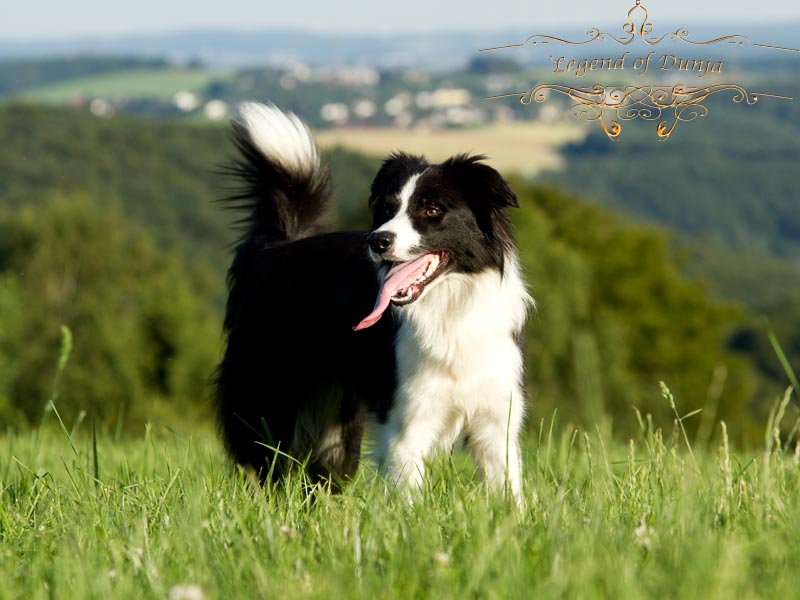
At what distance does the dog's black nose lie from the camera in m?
4.80

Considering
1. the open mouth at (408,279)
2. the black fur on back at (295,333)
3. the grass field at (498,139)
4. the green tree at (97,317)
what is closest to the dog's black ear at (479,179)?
the open mouth at (408,279)

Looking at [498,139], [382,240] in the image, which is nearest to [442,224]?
[382,240]

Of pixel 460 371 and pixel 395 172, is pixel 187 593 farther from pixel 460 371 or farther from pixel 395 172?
pixel 395 172

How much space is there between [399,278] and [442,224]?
0.33m

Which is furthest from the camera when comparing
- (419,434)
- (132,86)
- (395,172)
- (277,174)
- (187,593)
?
(132,86)

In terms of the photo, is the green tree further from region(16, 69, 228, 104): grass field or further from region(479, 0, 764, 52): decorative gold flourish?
region(16, 69, 228, 104): grass field

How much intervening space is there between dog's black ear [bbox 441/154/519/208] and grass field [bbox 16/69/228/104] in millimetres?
102567

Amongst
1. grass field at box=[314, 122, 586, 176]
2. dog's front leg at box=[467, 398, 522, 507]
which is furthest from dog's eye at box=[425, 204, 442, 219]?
grass field at box=[314, 122, 586, 176]

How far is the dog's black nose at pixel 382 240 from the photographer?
189 inches

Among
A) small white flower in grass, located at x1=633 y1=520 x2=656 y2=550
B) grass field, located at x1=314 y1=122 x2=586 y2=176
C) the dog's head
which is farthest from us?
grass field, located at x1=314 y1=122 x2=586 y2=176

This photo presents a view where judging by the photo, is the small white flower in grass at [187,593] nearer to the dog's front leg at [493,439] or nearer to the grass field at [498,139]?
the dog's front leg at [493,439]

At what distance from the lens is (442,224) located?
16.5 ft

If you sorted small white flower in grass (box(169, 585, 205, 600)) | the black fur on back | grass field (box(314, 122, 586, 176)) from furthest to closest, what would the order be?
1. grass field (box(314, 122, 586, 176))
2. the black fur on back
3. small white flower in grass (box(169, 585, 205, 600))

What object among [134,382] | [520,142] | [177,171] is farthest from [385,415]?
[177,171]
